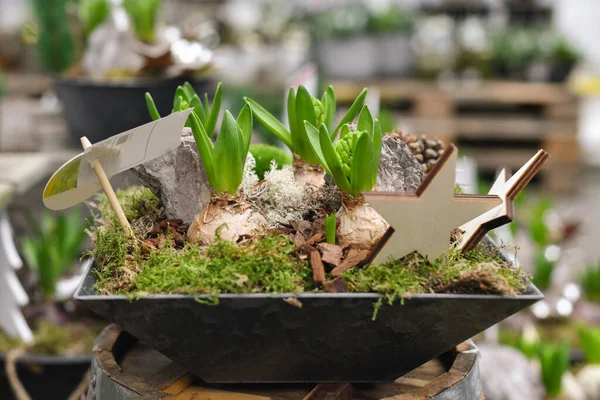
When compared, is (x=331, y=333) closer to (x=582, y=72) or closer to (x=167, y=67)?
(x=167, y=67)

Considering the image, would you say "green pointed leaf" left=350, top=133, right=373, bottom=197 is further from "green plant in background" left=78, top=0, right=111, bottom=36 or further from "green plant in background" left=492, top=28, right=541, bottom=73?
"green plant in background" left=492, top=28, right=541, bottom=73

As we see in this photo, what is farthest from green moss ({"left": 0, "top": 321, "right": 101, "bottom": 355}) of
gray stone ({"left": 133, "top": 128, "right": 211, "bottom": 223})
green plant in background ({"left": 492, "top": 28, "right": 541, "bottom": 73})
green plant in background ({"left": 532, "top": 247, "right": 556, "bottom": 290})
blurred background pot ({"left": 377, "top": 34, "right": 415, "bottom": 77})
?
green plant in background ({"left": 492, "top": 28, "right": 541, "bottom": 73})

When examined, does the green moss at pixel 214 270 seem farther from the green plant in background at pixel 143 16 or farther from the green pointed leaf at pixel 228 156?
→ the green plant in background at pixel 143 16

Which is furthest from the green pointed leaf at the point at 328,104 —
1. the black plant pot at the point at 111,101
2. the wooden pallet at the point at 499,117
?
the wooden pallet at the point at 499,117

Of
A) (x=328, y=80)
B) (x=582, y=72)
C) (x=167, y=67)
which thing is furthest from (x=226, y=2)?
(x=167, y=67)

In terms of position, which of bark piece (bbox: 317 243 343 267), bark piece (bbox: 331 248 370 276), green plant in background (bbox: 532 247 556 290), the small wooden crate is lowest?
green plant in background (bbox: 532 247 556 290)
